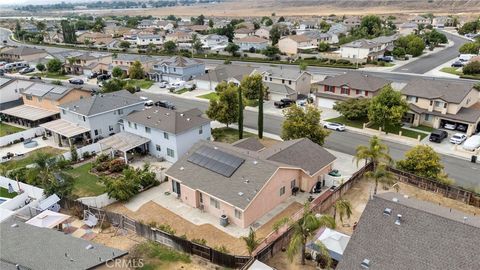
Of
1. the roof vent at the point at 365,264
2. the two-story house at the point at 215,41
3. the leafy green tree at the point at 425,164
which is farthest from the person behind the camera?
the two-story house at the point at 215,41

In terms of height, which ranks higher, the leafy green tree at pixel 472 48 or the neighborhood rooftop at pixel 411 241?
the leafy green tree at pixel 472 48

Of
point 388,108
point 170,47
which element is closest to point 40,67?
point 170,47

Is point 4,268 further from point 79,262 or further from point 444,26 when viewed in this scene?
point 444,26

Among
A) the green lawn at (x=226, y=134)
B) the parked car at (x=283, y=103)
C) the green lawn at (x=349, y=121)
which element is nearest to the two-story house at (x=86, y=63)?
the parked car at (x=283, y=103)

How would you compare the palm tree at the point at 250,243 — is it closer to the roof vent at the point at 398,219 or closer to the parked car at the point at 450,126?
the roof vent at the point at 398,219

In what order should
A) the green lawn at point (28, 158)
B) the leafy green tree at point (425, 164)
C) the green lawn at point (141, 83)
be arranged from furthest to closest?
the green lawn at point (141, 83)
the green lawn at point (28, 158)
the leafy green tree at point (425, 164)

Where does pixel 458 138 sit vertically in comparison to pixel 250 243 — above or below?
below

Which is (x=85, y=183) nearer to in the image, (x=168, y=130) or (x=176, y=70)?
(x=168, y=130)

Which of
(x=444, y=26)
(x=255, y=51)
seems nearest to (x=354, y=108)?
(x=255, y=51)
